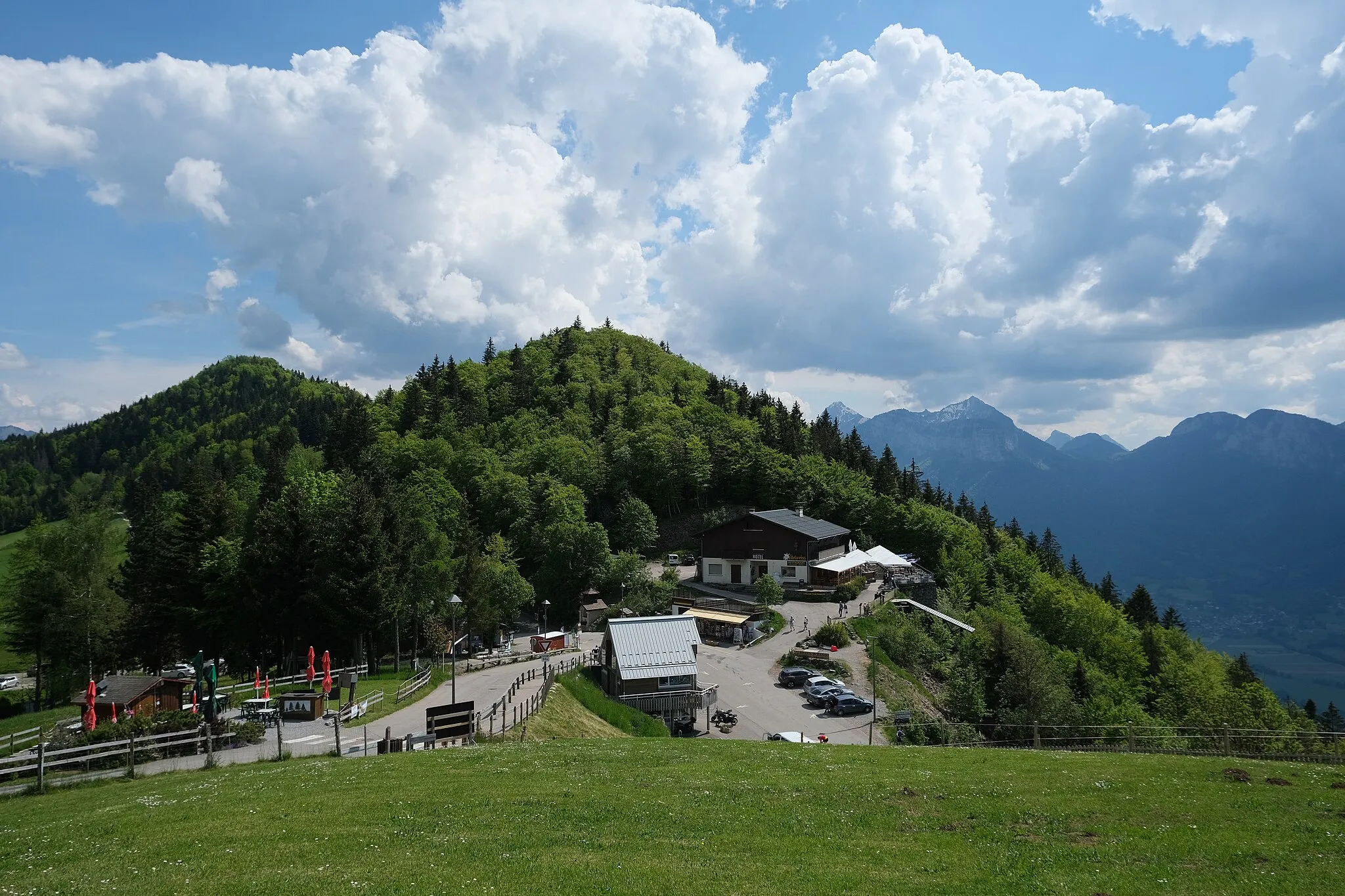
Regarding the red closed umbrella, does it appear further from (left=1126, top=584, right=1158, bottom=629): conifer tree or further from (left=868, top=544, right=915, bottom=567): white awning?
(left=1126, top=584, right=1158, bottom=629): conifer tree

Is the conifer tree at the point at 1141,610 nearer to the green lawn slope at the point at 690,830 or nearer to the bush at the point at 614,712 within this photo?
the bush at the point at 614,712

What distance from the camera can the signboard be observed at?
24.3 meters

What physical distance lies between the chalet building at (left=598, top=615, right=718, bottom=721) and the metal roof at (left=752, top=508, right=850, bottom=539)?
35.5 meters

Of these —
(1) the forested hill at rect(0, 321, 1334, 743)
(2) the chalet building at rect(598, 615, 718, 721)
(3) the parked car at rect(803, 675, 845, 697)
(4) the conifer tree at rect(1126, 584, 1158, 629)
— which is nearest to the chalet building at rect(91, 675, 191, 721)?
(1) the forested hill at rect(0, 321, 1334, 743)

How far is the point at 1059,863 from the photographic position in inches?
452

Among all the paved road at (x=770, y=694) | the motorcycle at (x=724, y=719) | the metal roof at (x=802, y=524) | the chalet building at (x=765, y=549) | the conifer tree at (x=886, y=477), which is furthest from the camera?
the conifer tree at (x=886, y=477)

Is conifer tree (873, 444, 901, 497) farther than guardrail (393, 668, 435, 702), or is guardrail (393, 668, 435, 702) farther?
conifer tree (873, 444, 901, 497)

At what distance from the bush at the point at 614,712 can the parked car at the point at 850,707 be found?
11.4 meters

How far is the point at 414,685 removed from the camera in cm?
3691

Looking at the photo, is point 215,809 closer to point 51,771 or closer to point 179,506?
point 51,771

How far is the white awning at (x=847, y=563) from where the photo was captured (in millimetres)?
73125

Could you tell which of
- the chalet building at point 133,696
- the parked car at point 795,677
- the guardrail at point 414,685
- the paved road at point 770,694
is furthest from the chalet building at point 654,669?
the chalet building at point 133,696

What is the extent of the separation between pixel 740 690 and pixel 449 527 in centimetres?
4013

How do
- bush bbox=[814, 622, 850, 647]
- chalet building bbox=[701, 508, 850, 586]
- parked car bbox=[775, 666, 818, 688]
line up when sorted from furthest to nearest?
chalet building bbox=[701, 508, 850, 586] → bush bbox=[814, 622, 850, 647] → parked car bbox=[775, 666, 818, 688]
